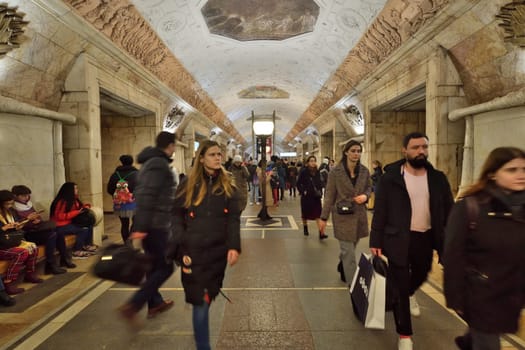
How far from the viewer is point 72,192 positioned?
5.21 meters

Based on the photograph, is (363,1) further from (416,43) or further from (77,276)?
(77,276)

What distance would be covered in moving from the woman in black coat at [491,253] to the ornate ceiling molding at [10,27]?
17.1 feet

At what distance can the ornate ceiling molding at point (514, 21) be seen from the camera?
4359 millimetres

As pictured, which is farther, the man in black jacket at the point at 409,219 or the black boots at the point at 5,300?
the black boots at the point at 5,300

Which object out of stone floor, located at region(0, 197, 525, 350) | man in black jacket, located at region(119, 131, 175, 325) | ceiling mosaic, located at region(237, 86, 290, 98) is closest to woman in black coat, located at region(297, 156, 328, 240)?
stone floor, located at region(0, 197, 525, 350)

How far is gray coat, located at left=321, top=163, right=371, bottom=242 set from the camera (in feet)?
11.8

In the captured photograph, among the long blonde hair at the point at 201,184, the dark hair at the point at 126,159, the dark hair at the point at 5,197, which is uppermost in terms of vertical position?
the dark hair at the point at 126,159

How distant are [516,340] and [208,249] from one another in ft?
8.21

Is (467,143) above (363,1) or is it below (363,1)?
below

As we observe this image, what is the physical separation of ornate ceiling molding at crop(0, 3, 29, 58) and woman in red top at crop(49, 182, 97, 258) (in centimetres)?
193

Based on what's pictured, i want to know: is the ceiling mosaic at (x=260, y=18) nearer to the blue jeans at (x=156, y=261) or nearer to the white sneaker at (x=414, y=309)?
the blue jeans at (x=156, y=261)

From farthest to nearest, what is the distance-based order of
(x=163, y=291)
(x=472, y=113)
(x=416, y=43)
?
(x=416, y=43), (x=472, y=113), (x=163, y=291)

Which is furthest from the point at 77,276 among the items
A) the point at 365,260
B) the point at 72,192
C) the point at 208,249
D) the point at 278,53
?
the point at 278,53

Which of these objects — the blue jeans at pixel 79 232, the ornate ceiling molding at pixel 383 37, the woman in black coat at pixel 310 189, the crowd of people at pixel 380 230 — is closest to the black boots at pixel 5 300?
the crowd of people at pixel 380 230
